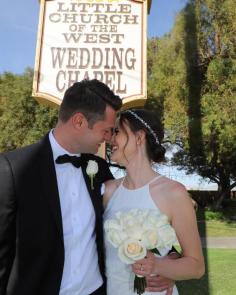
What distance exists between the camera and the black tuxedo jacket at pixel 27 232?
7.06 feet

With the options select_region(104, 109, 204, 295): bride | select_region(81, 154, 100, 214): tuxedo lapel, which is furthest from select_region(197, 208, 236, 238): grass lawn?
select_region(81, 154, 100, 214): tuxedo lapel

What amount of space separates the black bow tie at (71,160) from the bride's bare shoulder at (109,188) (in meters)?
0.32

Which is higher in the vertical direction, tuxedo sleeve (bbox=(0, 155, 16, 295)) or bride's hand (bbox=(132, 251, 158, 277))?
tuxedo sleeve (bbox=(0, 155, 16, 295))

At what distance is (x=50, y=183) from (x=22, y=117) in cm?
1867

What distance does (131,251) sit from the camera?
203cm

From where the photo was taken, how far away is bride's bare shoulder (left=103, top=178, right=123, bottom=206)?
2.75m

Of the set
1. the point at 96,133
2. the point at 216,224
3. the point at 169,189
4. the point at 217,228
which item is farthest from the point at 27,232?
the point at 216,224

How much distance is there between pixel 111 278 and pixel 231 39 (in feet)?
46.6

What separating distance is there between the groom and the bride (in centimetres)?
9

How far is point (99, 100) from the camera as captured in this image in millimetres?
2535

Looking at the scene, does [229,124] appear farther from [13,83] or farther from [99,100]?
[99,100]

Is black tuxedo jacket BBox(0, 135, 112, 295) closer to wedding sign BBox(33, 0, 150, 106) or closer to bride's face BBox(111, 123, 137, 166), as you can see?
bride's face BBox(111, 123, 137, 166)

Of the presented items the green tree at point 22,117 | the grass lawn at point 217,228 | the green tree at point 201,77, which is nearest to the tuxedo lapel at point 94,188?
the green tree at point 201,77

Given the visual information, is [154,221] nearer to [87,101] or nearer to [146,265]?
[146,265]
